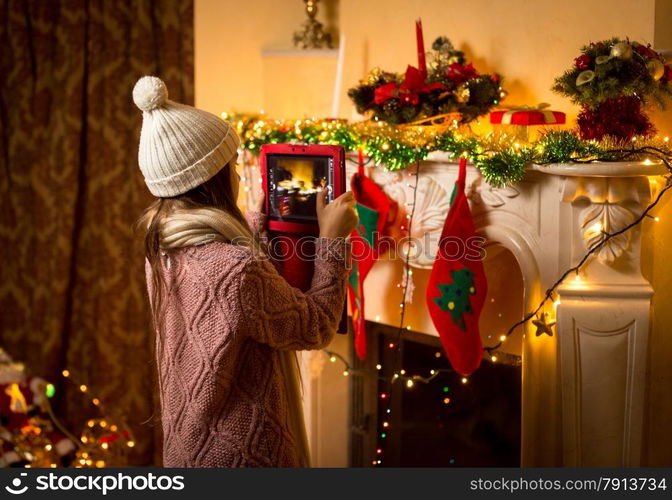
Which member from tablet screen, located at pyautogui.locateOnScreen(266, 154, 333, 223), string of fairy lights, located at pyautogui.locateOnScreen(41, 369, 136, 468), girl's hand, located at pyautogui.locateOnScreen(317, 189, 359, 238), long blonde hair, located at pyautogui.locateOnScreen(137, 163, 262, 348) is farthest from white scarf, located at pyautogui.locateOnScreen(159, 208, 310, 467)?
string of fairy lights, located at pyautogui.locateOnScreen(41, 369, 136, 468)

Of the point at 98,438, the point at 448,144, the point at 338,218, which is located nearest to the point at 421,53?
the point at 448,144

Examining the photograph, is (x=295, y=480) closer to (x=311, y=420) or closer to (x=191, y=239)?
(x=191, y=239)

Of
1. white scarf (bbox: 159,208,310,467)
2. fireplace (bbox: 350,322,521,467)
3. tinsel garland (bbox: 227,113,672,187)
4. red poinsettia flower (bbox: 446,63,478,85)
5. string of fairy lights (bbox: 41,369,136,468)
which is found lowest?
string of fairy lights (bbox: 41,369,136,468)

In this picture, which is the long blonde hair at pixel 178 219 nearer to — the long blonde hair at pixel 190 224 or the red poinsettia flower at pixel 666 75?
the long blonde hair at pixel 190 224

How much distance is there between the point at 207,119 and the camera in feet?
5.12

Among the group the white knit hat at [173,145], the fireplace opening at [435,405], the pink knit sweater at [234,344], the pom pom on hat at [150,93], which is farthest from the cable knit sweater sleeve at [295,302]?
the fireplace opening at [435,405]

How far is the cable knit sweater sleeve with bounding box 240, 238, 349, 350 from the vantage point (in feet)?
4.89

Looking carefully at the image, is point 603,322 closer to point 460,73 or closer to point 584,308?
point 584,308

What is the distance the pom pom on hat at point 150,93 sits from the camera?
4.99 ft

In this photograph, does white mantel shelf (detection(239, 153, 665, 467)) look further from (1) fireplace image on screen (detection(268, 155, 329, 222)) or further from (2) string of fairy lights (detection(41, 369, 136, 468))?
(2) string of fairy lights (detection(41, 369, 136, 468))

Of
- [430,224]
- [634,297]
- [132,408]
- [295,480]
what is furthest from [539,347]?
[132,408]

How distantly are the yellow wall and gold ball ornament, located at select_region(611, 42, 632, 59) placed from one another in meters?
0.18

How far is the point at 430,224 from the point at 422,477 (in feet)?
2.40

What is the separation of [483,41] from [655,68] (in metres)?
0.63
